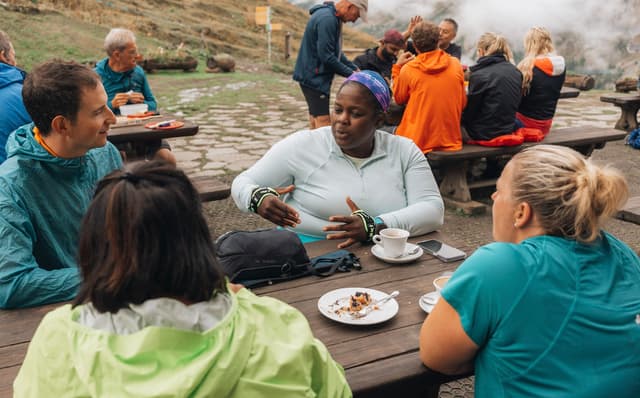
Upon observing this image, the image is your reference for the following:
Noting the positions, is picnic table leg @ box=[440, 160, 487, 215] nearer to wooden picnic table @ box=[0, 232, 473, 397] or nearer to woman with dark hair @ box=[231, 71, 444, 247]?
woman with dark hair @ box=[231, 71, 444, 247]

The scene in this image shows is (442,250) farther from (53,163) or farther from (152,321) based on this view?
(53,163)

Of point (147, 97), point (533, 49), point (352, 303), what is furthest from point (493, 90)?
point (352, 303)

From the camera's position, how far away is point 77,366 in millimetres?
1102

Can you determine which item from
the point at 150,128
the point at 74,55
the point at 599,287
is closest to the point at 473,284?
the point at 599,287

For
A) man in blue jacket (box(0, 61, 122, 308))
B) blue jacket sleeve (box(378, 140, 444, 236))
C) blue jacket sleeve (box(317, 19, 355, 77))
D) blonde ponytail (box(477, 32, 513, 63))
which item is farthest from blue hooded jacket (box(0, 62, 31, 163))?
blonde ponytail (box(477, 32, 513, 63))

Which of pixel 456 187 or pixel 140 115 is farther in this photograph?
pixel 456 187

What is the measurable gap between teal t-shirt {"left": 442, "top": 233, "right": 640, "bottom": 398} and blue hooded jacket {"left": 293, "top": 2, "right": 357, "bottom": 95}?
14.9 ft

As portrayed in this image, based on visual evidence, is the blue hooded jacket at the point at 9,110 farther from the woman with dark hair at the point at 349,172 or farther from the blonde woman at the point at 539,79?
the blonde woman at the point at 539,79

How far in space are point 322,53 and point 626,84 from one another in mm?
10301

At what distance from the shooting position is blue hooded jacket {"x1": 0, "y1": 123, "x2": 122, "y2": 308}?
1775 mm

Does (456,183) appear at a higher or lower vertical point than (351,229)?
lower

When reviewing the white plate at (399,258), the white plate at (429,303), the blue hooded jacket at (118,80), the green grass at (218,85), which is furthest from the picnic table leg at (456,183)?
the green grass at (218,85)

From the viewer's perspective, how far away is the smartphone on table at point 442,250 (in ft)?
7.13

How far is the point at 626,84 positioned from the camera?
13.1 m
